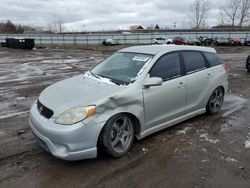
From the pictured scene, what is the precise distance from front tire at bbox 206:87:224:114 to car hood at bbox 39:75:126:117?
99.0 inches

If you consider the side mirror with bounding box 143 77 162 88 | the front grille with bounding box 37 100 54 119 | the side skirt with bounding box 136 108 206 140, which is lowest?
the side skirt with bounding box 136 108 206 140

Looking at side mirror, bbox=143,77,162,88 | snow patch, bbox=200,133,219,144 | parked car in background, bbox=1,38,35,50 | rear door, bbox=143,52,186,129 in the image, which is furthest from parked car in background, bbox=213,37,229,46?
side mirror, bbox=143,77,162,88

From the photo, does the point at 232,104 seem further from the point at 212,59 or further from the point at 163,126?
the point at 163,126

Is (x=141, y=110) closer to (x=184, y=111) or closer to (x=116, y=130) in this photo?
(x=116, y=130)

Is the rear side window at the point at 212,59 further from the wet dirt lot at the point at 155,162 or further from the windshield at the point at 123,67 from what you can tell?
the windshield at the point at 123,67

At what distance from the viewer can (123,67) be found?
4.38 metres

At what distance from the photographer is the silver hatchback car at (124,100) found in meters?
3.18

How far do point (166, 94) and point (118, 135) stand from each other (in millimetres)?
1120

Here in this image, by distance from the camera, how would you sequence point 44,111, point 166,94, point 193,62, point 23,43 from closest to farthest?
point 44,111 → point 166,94 → point 193,62 → point 23,43

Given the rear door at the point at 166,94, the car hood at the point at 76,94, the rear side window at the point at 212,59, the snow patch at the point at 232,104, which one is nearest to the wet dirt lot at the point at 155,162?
the rear door at the point at 166,94

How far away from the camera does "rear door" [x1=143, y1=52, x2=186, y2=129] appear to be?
154 inches

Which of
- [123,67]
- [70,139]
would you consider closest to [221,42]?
[123,67]

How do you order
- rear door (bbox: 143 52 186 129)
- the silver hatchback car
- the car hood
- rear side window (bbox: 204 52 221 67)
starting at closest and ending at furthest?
the silver hatchback car < the car hood < rear door (bbox: 143 52 186 129) < rear side window (bbox: 204 52 221 67)

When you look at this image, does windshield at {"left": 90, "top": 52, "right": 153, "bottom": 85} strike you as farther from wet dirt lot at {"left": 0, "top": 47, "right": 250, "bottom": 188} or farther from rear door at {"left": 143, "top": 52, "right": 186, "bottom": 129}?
wet dirt lot at {"left": 0, "top": 47, "right": 250, "bottom": 188}
